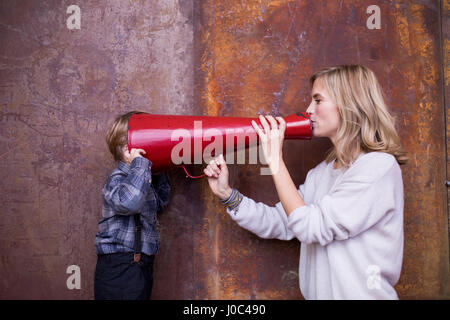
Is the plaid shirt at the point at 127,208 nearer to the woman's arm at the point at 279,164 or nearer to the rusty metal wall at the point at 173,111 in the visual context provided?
the rusty metal wall at the point at 173,111

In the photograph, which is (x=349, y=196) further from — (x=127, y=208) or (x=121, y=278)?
(x=121, y=278)

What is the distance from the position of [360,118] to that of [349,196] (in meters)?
0.29

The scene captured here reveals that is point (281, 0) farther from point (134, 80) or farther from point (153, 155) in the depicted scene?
point (153, 155)

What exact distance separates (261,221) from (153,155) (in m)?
0.51

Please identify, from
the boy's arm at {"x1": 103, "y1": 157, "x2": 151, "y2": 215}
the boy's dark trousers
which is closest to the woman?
the boy's arm at {"x1": 103, "y1": 157, "x2": 151, "y2": 215}

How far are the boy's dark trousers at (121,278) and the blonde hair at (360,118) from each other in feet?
2.90

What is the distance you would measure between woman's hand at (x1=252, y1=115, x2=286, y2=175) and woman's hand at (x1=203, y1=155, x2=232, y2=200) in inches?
8.3

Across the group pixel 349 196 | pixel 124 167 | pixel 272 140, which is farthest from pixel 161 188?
pixel 349 196

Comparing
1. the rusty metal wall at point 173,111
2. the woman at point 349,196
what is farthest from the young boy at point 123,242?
the woman at point 349,196

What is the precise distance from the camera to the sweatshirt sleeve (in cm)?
93

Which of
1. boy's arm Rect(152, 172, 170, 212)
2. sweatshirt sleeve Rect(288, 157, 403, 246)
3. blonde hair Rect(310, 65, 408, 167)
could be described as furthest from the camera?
boy's arm Rect(152, 172, 170, 212)

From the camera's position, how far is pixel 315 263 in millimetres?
1083

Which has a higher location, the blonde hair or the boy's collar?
the blonde hair

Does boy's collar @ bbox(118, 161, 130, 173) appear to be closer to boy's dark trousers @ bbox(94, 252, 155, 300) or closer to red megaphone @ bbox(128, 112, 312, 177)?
red megaphone @ bbox(128, 112, 312, 177)
